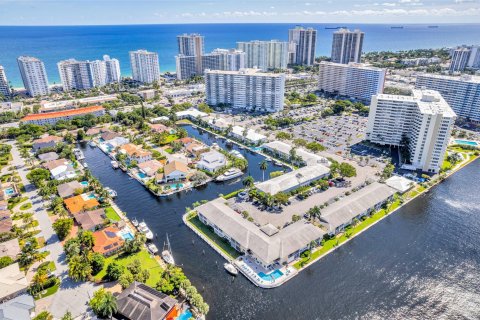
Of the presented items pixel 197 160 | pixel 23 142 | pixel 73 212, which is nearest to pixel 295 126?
pixel 197 160

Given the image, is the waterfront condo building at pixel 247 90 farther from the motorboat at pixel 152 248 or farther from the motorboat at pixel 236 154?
the motorboat at pixel 152 248

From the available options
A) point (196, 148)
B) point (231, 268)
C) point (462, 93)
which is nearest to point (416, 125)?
point (462, 93)

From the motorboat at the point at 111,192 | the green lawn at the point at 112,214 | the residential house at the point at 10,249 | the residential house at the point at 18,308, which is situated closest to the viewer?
the residential house at the point at 18,308

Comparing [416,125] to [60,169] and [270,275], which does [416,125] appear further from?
[60,169]

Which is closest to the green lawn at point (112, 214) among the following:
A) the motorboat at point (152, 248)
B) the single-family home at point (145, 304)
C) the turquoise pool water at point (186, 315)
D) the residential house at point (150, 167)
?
the motorboat at point (152, 248)

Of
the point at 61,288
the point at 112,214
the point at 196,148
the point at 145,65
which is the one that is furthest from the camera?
the point at 145,65

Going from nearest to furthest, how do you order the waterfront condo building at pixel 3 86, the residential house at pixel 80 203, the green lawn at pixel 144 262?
the green lawn at pixel 144 262
the residential house at pixel 80 203
the waterfront condo building at pixel 3 86

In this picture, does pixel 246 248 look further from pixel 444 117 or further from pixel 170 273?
pixel 444 117
